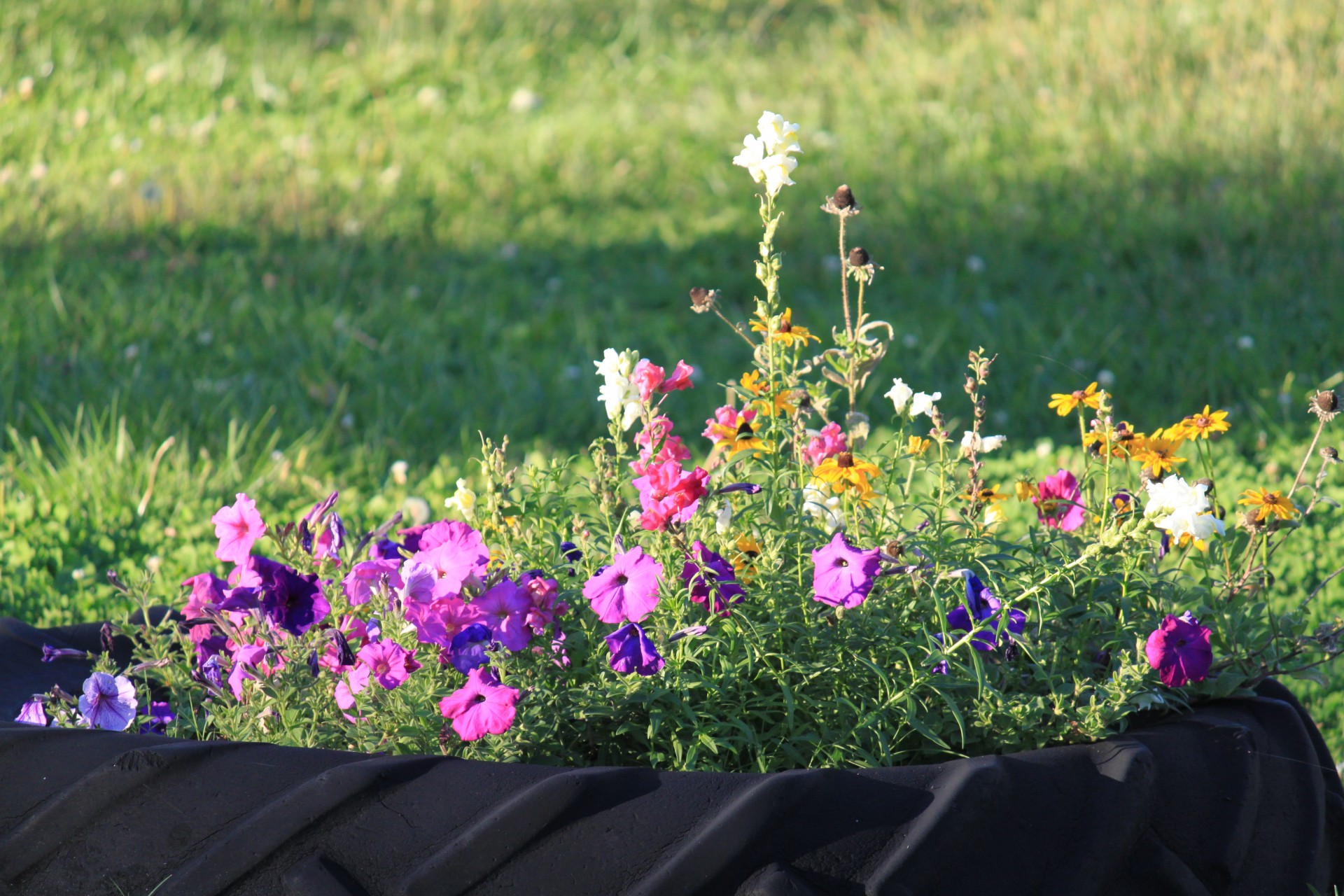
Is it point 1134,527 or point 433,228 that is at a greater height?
point 1134,527

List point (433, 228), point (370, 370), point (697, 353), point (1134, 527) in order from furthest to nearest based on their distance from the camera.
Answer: point (433, 228)
point (697, 353)
point (370, 370)
point (1134, 527)

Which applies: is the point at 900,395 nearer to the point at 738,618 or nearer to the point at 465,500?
the point at 738,618

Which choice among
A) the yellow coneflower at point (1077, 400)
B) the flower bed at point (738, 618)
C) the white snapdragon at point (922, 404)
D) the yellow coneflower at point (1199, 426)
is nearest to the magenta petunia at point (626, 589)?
the flower bed at point (738, 618)

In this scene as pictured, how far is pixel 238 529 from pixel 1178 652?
3.67ft

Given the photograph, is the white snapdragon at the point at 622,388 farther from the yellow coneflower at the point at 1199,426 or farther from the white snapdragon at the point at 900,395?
the yellow coneflower at the point at 1199,426

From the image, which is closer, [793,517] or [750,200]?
[793,517]

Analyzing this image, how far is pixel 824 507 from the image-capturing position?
1.55 metres

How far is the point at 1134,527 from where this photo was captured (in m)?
1.39

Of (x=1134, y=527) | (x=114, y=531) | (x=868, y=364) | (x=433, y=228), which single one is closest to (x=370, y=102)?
(x=433, y=228)

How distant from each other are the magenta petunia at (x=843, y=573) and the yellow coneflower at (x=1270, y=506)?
53 cm

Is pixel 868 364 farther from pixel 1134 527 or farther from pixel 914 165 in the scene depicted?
pixel 914 165

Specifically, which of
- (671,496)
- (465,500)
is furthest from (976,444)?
(465,500)

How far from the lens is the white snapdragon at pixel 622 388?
150 centimetres

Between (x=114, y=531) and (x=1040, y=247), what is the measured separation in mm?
3776
